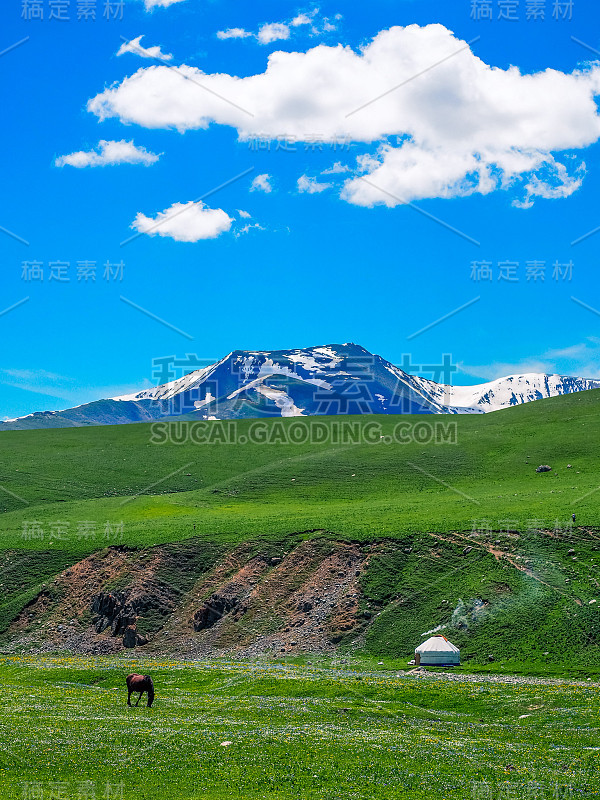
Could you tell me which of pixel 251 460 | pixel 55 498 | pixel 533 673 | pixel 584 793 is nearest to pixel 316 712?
pixel 584 793

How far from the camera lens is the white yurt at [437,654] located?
5206 cm

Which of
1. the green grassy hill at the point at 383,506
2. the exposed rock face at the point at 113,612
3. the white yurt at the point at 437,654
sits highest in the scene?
the green grassy hill at the point at 383,506

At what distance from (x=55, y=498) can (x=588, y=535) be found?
237ft

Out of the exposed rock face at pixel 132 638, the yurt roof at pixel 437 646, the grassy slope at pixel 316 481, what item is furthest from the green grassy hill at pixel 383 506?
the exposed rock face at pixel 132 638

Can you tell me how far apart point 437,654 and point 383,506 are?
113 ft

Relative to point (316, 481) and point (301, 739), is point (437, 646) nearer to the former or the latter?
point (301, 739)

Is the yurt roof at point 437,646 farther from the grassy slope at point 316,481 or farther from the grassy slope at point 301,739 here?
the grassy slope at point 316,481

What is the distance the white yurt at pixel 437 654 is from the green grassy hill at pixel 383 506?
2.19 m

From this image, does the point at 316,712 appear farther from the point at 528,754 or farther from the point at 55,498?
the point at 55,498

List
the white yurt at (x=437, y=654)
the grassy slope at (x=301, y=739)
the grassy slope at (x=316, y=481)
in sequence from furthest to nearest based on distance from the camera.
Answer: the grassy slope at (x=316, y=481)
the white yurt at (x=437, y=654)
the grassy slope at (x=301, y=739)

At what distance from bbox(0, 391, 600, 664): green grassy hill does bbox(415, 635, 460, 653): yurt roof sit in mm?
2286

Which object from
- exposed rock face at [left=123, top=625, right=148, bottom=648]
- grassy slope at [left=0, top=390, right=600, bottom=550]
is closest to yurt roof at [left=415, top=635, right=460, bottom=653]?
grassy slope at [left=0, top=390, right=600, bottom=550]

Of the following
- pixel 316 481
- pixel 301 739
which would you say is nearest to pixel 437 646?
pixel 301 739

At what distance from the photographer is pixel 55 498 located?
344ft
